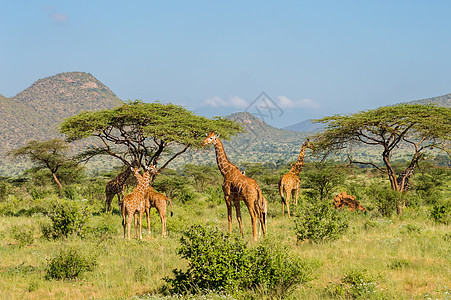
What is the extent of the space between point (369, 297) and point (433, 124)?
1258 cm

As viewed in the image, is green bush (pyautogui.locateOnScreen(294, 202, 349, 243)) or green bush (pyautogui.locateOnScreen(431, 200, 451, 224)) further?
green bush (pyautogui.locateOnScreen(431, 200, 451, 224))

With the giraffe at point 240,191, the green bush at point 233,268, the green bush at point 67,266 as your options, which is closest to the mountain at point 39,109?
the giraffe at point 240,191

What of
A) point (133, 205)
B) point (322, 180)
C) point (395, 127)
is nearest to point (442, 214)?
point (395, 127)

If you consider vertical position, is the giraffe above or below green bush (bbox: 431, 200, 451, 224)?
above

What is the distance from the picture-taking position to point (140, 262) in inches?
369

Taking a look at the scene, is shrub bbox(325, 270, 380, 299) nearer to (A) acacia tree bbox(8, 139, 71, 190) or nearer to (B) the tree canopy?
(B) the tree canopy

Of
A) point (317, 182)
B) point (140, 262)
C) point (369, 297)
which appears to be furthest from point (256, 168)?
point (369, 297)

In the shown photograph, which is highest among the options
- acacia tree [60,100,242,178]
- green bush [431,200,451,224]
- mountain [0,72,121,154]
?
mountain [0,72,121,154]

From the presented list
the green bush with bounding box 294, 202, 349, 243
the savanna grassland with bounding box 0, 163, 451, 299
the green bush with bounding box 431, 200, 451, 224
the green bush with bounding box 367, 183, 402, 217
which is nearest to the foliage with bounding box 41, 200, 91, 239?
the savanna grassland with bounding box 0, 163, 451, 299

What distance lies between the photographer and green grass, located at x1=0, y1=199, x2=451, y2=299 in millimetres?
6832

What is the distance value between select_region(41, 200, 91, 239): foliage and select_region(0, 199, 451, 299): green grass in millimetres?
330

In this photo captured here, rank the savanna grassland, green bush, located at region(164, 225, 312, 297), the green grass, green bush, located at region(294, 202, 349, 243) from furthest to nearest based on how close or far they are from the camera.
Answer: green bush, located at region(294, 202, 349, 243) → the green grass → the savanna grassland → green bush, located at region(164, 225, 312, 297)

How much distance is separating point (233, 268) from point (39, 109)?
611ft

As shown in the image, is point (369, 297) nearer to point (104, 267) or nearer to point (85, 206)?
point (104, 267)
